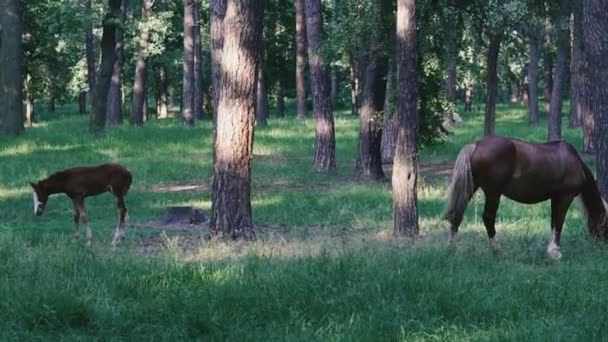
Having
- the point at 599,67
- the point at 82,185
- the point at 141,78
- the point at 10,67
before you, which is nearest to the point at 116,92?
the point at 141,78

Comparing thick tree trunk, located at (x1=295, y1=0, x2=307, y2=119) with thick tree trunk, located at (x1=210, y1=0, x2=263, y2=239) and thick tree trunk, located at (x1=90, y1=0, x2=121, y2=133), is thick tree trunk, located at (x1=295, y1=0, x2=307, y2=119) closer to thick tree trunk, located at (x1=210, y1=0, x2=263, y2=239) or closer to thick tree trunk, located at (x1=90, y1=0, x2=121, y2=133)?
thick tree trunk, located at (x1=90, y1=0, x2=121, y2=133)

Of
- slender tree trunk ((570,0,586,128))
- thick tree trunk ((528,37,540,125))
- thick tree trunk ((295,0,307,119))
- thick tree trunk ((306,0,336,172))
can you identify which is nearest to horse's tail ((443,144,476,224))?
slender tree trunk ((570,0,586,128))

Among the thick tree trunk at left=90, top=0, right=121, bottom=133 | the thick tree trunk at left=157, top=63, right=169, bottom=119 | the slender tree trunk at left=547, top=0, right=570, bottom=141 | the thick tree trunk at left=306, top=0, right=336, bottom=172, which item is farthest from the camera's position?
the thick tree trunk at left=157, top=63, right=169, bottom=119

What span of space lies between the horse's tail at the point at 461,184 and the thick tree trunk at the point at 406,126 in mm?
1622

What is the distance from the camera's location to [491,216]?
12.3 meters

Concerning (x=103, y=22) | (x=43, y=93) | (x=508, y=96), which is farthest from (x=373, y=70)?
(x=508, y=96)

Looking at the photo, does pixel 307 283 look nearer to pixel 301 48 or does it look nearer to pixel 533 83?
pixel 301 48

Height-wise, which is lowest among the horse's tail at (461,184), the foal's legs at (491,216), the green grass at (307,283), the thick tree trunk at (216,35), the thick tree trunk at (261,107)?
the green grass at (307,283)

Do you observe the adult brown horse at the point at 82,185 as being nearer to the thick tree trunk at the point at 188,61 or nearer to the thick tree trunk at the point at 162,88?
the thick tree trunk at the point at 188,61

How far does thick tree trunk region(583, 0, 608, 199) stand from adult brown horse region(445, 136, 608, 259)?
1.46 metres

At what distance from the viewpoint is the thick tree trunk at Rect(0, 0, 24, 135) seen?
3125 cm

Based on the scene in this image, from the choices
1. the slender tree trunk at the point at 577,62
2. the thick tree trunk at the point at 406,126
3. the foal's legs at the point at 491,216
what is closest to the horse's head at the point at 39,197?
the thick tree trunk at the point at 406,126

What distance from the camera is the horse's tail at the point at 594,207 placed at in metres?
12.7

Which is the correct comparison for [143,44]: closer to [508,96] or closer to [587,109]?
[587,109]
